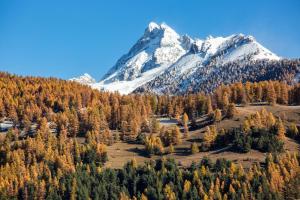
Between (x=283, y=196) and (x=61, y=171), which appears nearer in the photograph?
(x=283, y=196)

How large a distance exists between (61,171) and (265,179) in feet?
236

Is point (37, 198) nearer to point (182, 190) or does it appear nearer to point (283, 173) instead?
point (182, 190)

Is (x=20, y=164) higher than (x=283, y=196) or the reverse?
higher

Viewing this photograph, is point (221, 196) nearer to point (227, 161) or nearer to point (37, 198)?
point (227, 161)

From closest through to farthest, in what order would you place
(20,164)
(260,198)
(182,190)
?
1. (260,198)
2. (182,190)
3. (20,164)

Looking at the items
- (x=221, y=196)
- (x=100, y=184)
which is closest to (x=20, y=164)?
(x=100, y=184)

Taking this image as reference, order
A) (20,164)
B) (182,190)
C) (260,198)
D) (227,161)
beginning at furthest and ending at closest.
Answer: (20,164) < (227,161) < (182,190) < (260,198)

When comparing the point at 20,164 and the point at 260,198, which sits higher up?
the point at 20,164

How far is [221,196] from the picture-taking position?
15675 cm

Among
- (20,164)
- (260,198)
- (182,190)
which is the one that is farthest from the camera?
(20,164)

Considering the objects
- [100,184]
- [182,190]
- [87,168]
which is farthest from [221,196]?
[87,168]

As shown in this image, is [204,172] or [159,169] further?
[159,169]

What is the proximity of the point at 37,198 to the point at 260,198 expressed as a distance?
2789 inches

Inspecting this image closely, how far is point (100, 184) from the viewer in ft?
556
